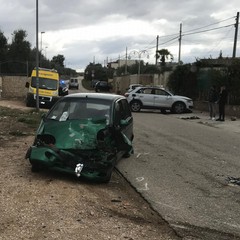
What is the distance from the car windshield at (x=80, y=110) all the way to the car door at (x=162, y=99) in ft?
58.5

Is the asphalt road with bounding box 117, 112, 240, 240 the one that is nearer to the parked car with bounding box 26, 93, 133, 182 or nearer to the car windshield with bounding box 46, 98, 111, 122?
the parked car with bounding box 26, 93, 133, 182

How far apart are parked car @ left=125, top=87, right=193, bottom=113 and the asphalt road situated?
12.0 m

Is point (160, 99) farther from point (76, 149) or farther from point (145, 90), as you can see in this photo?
point (76, 149)

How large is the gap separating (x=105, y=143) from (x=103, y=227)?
2.60 meters

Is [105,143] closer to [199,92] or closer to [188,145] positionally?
[188,145]

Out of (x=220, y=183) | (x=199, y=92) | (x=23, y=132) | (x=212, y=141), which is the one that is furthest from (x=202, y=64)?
(x=220, y=183)

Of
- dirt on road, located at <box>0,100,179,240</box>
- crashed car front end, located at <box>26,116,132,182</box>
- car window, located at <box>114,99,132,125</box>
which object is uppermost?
car window, located at <box>114,99,132,125</box>

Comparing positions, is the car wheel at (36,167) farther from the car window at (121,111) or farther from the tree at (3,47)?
the tree at (3,47)

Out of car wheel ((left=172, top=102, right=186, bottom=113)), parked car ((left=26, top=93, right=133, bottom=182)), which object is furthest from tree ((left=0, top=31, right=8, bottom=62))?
parked car ((left=26, top=93, right=133, bottom=182))

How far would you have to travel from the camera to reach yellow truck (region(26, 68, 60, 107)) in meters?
29.5

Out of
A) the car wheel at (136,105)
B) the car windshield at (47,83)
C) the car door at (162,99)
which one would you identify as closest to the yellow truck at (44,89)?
the car windshield at (47,83)

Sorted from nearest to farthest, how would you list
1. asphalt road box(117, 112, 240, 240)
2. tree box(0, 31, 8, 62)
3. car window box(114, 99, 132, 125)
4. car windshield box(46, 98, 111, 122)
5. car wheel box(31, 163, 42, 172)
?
asphalt road box(117, 112, 240, 240)
car wheel box(31, 163, 42, 172)
car windshield box(46, 98, 111, 122)
car window box(114, 99, 132, 125)
tree box(0, 31, 8, 62)

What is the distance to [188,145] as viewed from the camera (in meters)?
12.4

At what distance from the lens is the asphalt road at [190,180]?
18.5 ft
